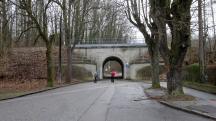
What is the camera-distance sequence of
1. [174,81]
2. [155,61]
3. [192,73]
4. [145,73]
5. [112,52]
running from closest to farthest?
[174,81]
[155,61]
[192,73]
[145,73]
[112,52]

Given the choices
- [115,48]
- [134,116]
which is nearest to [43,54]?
[115,48]

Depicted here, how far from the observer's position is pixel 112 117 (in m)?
11.4

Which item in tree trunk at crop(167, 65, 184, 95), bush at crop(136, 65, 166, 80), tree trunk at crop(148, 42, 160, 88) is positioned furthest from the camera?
bush at crop(136, 65, 166, 80)

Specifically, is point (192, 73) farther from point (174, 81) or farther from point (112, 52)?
point (112, 52)

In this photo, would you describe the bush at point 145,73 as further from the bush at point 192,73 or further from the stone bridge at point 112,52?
the bush at point 192,73

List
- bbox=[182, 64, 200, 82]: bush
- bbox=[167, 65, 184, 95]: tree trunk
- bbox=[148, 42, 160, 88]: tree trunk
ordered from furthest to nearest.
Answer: bbox=[182, 64, 200, 82]: bush < bbox=[148, 42, 160, 88]: tree trunk < bbox=[167, 65, 184, 95]: tree trunk

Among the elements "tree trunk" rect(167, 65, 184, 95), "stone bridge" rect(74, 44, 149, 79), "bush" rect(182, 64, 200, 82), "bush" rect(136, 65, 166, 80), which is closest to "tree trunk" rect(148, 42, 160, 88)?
"bush" rect(182, 64, 200, 82)

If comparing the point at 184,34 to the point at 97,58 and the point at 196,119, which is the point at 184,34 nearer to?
the point at 196,119

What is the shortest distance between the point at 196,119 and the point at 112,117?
8.61ft

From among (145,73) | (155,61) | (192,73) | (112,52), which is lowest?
(145,73)

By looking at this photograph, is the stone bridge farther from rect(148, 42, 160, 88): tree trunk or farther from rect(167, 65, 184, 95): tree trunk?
rect(167, 65, 184, 95): tree trunk

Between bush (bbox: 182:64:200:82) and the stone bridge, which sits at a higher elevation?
the stone bridge

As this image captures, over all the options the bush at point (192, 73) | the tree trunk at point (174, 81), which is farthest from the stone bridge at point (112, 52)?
the tree trunk at point (174, 81)

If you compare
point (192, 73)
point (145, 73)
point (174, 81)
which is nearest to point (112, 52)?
point (145, 73)
